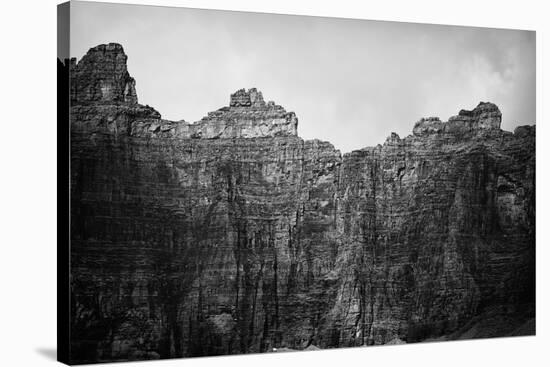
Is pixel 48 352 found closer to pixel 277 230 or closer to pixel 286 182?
pixel 277 230

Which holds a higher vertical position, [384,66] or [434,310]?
[384,66]

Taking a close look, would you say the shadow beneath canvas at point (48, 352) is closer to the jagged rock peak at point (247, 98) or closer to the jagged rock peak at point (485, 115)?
the jagged rock peak at point (247, 98)

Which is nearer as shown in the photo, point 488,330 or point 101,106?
point 101,106

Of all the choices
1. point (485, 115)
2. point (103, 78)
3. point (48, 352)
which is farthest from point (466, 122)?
point (48, 352)

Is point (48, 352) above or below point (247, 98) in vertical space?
below

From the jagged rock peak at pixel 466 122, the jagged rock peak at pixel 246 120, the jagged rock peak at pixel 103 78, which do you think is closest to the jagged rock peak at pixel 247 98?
the jagged rock peak at pixel 246 120

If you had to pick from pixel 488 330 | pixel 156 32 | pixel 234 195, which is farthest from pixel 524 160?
pixel 156 32

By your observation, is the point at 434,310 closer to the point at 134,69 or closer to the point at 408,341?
the point at 408,341
